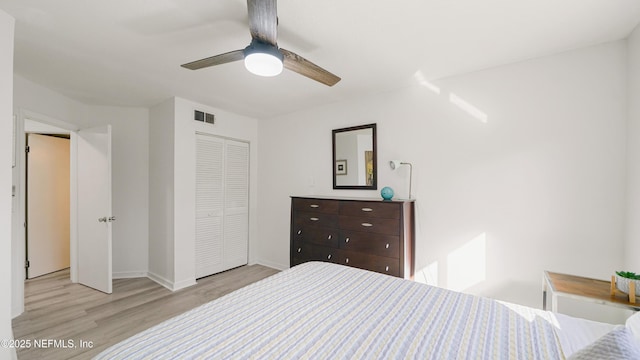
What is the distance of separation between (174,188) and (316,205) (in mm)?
1824

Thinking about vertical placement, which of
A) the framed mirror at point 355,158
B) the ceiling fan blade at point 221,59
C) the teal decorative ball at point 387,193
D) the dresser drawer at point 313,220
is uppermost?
the ceiling fan blade at point 221,59

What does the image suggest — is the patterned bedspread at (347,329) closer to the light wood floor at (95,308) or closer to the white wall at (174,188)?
the light wood floor at (95,308)

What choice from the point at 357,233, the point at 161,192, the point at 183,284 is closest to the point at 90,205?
the point at 161,192

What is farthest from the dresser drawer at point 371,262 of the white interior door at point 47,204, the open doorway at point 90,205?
the white interior door at point 47,204

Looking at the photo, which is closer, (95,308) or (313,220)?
(95,308)

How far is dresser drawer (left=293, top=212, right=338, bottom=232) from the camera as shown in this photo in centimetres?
301

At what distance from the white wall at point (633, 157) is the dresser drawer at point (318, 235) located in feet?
7.67

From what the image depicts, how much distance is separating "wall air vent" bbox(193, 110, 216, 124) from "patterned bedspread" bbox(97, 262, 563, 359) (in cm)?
271

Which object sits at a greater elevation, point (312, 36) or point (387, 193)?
point (312, 36)

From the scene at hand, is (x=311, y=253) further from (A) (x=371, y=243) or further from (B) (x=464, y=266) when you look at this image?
(B) (x=464, y=266)

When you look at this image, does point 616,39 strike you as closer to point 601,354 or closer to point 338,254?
point 601,354

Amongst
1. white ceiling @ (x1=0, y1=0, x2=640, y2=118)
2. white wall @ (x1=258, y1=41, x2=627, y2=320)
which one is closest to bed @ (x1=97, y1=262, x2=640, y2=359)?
white wall @ (x1=258, y1=41, x2=627, y2=320)

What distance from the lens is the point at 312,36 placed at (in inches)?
75.6

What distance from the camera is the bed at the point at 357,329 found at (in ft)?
3.29
